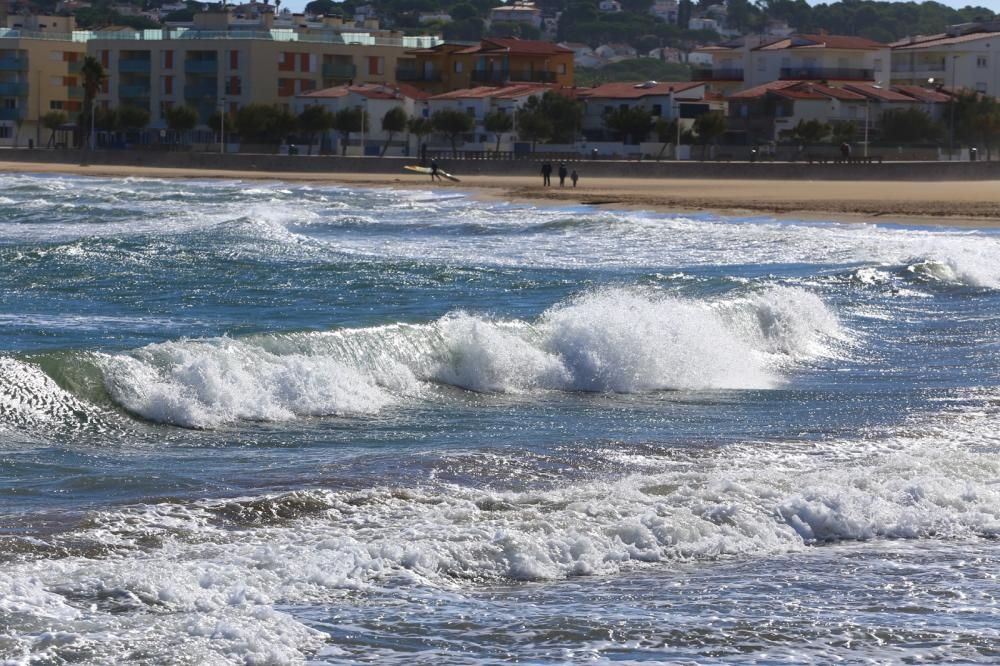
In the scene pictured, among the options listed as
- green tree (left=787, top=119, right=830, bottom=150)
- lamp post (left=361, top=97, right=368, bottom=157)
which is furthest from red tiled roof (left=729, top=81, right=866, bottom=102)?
lamp post (left=361, top=97, right=368, bottom=157)

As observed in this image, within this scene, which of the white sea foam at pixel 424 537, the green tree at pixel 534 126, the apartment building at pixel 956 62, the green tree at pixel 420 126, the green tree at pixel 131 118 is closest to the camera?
the white sea foam at pixel 424 537

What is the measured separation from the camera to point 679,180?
199 ft

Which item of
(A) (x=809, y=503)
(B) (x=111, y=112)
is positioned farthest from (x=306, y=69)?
(A) (x=809, y=503)

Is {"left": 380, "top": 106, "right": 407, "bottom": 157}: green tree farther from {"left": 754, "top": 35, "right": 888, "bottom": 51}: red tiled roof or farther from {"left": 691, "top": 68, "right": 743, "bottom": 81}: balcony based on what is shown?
{"left": 754, "top": 35, "right": 888, "bottom": 51}: red tiled roof

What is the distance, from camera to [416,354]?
15.0 metres

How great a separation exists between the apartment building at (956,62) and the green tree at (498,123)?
27.1 meters

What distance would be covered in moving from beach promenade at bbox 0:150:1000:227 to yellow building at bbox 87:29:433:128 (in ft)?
41.6

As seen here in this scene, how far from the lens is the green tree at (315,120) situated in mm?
80875

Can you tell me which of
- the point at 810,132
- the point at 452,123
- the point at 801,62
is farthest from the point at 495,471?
the point at 801,62

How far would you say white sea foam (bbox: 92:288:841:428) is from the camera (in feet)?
41.3

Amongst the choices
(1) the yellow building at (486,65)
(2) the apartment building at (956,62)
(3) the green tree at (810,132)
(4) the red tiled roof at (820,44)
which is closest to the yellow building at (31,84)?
(1) the yellow building at (486,65)

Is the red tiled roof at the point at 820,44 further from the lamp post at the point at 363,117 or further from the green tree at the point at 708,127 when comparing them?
the lamp post at the point at 363,117

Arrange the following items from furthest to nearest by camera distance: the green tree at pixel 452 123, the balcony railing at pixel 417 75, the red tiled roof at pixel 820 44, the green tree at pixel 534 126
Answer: the balcony railing at pixel 417 75 → the red tiled roof at pixel 820 44 → the green tree at pixel 452 123 → the green tree at pixel 534 126

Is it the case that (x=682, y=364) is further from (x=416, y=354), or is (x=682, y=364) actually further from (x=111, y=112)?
(x=111, y=112)
